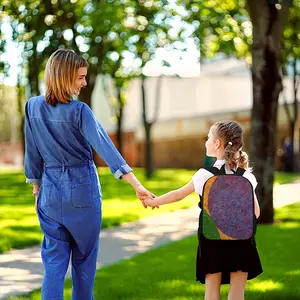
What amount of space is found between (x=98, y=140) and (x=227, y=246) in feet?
3.29

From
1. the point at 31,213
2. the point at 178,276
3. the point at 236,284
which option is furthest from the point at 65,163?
the point at 31,213

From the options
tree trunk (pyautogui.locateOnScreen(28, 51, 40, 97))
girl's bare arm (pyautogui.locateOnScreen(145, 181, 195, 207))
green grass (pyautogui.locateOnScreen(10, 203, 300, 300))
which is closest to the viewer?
girl's bare arm (pyautogui.locateOnScreen(145, 181, 195, 207))

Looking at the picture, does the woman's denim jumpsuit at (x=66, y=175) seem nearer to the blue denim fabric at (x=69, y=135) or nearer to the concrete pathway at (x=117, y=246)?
the blue denim fabric at (x=69, y=135)

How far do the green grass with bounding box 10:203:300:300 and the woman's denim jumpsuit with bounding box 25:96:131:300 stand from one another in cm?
169

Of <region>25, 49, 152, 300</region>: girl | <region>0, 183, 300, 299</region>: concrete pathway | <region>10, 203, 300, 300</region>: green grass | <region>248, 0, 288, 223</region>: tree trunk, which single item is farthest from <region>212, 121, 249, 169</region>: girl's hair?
<region>248, 0, 288, 223</region>: tree trunk

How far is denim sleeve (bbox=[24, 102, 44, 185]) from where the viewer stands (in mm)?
4344

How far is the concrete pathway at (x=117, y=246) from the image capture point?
6681mm

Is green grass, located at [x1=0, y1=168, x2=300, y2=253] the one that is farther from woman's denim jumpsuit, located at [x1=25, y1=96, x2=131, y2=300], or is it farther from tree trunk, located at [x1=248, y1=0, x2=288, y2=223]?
woman's denim jumpsuit, located at [x1=25, y1=96, x2=131, y2=300]

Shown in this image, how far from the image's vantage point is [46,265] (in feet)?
14.0

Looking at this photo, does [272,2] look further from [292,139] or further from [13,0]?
[292,139]

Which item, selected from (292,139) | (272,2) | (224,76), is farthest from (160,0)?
(224,76)

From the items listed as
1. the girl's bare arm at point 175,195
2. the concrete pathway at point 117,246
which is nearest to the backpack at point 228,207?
the girl's bare arm at point 175,195

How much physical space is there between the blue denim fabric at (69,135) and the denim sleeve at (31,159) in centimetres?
3

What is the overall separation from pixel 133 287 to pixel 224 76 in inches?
1906
